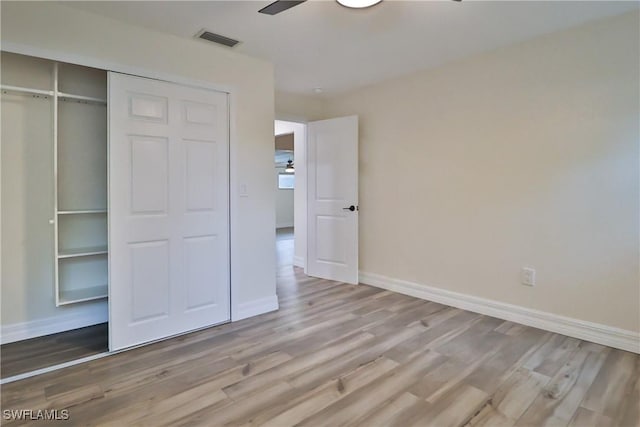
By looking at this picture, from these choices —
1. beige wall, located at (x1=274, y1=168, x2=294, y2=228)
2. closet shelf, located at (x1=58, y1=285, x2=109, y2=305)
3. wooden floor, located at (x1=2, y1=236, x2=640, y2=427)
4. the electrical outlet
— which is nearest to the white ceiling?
the electrical outlet

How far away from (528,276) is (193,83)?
330 cm

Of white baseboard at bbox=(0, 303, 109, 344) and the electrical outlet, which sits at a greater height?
the electrical outlet

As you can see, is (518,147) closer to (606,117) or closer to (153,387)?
(606,117)

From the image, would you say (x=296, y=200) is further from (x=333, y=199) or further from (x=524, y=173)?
(x=524, y=173)

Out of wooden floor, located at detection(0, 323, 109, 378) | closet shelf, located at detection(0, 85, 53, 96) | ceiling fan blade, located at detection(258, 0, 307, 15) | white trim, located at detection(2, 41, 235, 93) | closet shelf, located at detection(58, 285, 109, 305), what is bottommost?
wooden floor, located at detection(0, 323, 109, 378)

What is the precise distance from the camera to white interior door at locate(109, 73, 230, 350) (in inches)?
103

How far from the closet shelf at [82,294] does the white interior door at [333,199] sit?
2510mm

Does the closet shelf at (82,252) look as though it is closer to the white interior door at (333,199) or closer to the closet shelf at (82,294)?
the closet shelf at (82,294)

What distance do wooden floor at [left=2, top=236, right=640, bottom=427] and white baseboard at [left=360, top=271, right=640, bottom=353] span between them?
9 cm

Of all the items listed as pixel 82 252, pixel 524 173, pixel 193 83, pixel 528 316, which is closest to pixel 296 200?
pixel 193 83

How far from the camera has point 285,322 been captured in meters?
Answer: 3.17

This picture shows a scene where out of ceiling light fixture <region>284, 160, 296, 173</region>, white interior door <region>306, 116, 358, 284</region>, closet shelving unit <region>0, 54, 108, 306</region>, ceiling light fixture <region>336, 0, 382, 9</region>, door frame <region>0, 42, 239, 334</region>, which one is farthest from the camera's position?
ceiling light fixture <region>284, 160, 296, 173</region>

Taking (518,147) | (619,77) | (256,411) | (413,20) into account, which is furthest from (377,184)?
(256,411)

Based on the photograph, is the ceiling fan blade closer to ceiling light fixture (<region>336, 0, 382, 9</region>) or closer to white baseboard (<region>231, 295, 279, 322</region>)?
ceiling light fixture (<region>336, 0, 382, 9</region>)
